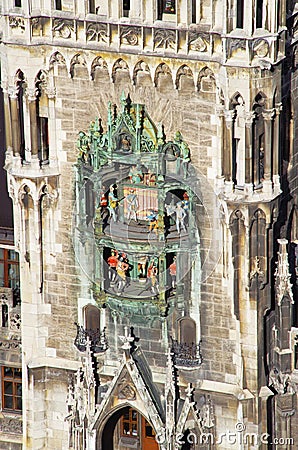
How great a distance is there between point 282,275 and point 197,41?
22.5 feet

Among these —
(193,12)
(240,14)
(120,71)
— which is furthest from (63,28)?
(240,14)

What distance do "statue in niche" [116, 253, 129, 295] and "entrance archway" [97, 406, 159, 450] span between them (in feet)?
13.1

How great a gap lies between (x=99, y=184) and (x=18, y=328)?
6089mm

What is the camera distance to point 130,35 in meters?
71.7

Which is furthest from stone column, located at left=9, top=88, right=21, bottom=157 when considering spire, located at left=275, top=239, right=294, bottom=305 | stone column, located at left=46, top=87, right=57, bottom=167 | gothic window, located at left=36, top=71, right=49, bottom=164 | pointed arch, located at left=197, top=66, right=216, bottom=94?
spire, located at left=275, top=239, right=294, bottom=305

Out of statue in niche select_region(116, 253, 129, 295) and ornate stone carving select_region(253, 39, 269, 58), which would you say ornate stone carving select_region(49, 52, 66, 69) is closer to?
statue in niche select_region(116, 253, 129, 295)

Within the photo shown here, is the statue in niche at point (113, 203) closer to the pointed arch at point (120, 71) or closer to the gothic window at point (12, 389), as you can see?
the pointed arch at point (120, 71)

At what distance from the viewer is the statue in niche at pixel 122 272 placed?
7394 centimetres

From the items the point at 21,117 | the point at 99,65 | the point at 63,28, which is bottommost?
the point at 21,117

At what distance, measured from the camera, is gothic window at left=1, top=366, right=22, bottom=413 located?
78250 mm

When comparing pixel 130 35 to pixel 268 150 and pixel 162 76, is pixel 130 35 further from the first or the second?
pixel 268 150

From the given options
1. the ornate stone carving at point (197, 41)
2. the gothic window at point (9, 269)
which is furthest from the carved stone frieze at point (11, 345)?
the ornate stone carving at point (197, 41)

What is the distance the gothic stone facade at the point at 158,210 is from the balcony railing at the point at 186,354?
1.1 inches

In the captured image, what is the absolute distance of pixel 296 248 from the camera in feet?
247
